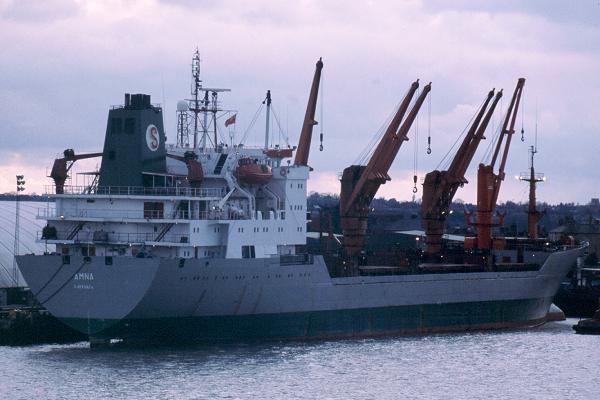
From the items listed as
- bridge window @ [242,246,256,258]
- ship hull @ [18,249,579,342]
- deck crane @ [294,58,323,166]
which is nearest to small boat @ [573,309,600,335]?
ship hull @ [18,249,579,342]

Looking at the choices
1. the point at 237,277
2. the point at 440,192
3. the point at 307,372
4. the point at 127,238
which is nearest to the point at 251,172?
the point at 237,277

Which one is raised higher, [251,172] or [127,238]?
[251,172]

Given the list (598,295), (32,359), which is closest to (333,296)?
(32,359)

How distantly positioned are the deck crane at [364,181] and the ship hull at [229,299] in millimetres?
4528

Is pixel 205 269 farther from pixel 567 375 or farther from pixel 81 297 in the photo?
pixel 567 375

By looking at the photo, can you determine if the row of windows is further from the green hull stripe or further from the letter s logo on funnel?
the letter s logo on funnel

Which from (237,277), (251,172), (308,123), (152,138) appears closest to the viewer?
(237,277)

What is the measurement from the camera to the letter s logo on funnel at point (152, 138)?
157 ft

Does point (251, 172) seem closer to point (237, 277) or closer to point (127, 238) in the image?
point (237, 277)

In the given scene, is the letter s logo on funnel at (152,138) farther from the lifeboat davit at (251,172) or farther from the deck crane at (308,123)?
the deck crane at (308,123)

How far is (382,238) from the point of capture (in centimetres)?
9631

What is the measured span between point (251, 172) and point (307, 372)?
900 centimetres

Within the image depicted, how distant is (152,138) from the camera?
47.9 metres

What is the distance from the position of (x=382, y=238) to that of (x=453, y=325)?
40011mm
